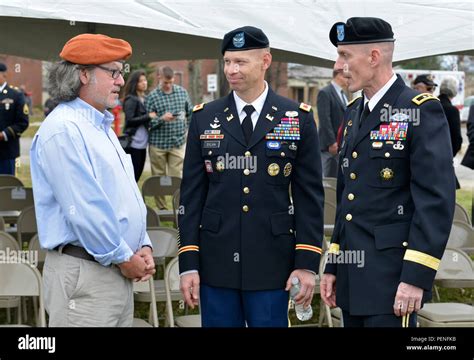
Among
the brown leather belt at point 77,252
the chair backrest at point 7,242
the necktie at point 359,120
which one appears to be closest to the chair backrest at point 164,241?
the chair backrest at point 7,242

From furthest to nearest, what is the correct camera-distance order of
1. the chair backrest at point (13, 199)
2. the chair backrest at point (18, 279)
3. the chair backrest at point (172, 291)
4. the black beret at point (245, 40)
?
the chair backrest at point (13, 199) < the chair backrest at point (172, 291) < the chair backrest at point (18, 279) < the black beret at point (245, 40)

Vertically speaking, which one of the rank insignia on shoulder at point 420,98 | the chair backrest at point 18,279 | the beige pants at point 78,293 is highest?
the rank insignia on shoulder at point 420,98

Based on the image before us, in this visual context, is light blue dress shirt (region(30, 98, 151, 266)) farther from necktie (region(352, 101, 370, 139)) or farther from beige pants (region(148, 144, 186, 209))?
beige pants (region(148, 144, 186, 209))

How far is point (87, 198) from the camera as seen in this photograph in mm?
3309

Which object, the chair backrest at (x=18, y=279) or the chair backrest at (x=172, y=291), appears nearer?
the chair backrest at (x=18, y=279)

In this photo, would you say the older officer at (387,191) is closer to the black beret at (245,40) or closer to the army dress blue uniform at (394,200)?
the army dress blue uniform at (394,200)

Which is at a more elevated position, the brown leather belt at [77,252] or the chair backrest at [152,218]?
the brown leather belt at [77,252]

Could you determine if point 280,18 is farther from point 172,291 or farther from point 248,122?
point 248,122

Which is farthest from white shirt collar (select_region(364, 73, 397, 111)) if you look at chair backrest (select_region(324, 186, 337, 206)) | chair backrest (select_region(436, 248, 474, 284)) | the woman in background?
the woman in background

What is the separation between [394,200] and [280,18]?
2868mm

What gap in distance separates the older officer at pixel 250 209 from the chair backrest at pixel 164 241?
2004mm

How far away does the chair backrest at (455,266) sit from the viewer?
596 centimetres

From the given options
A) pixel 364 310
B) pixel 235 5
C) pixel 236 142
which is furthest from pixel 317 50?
pixel 364 310
